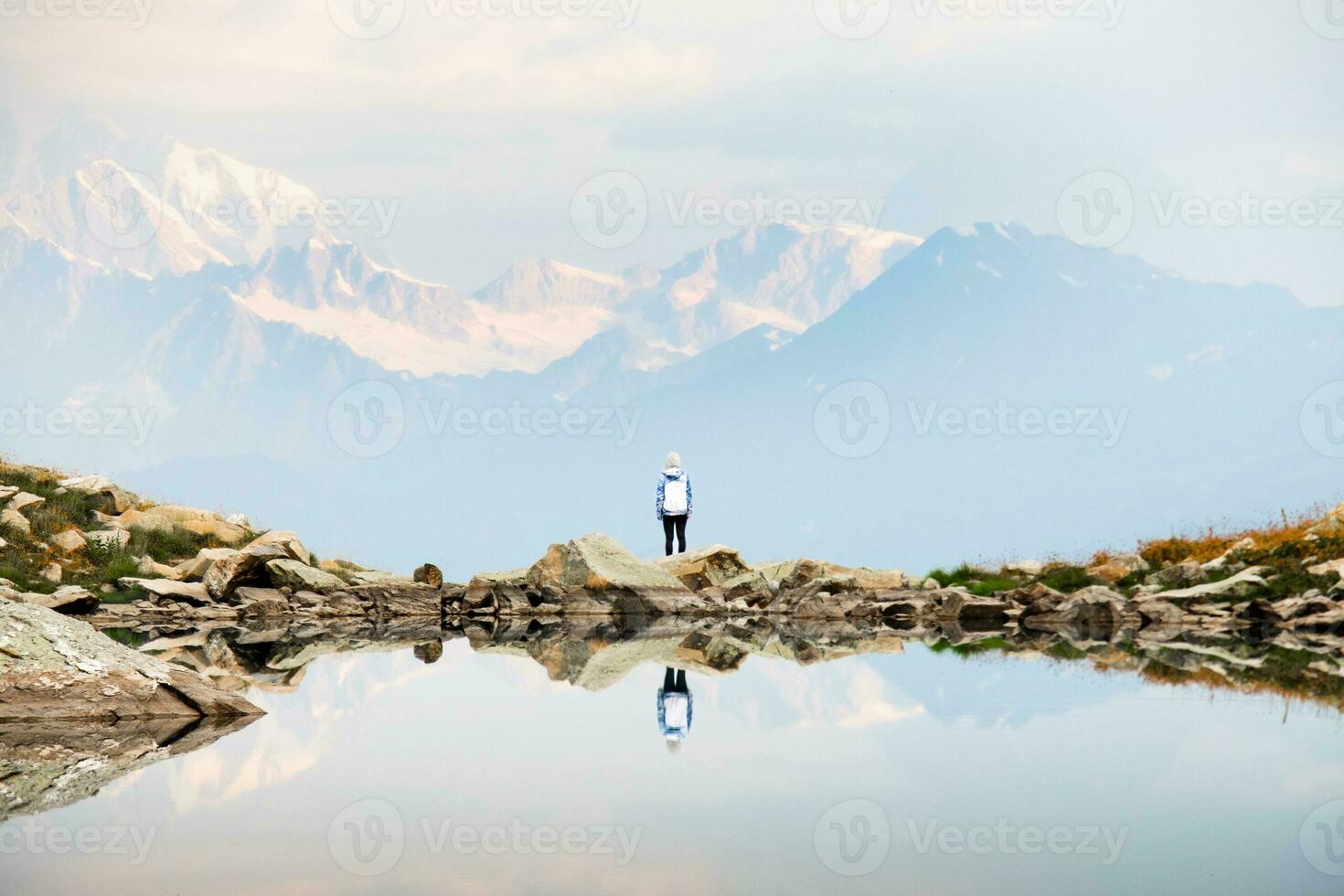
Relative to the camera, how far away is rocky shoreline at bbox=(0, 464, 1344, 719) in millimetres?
26469

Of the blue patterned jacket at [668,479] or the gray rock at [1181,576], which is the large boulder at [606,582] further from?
the gray rock at [1181,576]

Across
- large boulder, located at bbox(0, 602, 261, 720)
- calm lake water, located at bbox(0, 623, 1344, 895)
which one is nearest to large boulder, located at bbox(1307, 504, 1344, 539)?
calm lake water, located at bbox(0, 623, 1344, 895)

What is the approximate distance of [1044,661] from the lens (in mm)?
19828

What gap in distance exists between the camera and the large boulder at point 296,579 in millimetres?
29875

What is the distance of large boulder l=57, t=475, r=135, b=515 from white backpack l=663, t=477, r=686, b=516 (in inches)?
492

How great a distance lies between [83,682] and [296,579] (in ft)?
51.7

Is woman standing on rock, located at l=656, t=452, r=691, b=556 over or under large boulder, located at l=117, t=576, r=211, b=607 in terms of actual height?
over

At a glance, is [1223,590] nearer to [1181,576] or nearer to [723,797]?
[1181,576]

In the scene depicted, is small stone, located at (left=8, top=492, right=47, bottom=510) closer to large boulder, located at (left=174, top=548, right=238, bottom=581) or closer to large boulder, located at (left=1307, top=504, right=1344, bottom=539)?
large boulder, located at (left=174, top=548, right=238, bottom=581)

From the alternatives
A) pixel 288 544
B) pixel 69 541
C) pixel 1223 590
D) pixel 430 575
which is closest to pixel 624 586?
pixel 430 575

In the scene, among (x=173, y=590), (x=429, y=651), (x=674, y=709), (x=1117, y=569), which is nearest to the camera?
(x=674, y=709)

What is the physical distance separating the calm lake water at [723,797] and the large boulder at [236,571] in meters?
12.8

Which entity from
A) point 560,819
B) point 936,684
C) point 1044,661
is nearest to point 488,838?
point 560,819

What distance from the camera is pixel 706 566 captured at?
3250 cm
